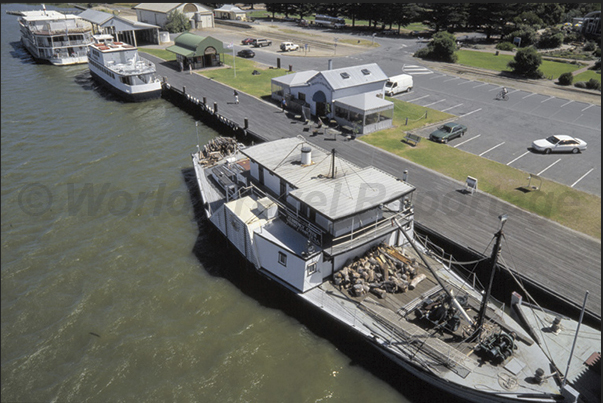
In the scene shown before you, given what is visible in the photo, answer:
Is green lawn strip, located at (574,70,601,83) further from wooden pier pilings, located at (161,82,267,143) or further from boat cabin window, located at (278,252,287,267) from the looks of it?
boat cabin window, located at (278,252,287,267)

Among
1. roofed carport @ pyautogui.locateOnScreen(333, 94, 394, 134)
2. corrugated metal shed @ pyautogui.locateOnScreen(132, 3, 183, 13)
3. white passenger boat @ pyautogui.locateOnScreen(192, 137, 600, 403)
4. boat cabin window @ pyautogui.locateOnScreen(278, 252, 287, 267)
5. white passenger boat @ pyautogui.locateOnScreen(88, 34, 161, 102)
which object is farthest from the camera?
corrugated metal shed @ pyautogui.locateOnScreen(132, 3, 183, 13)

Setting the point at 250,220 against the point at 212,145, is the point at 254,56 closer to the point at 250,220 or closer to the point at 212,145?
the point at 212,145

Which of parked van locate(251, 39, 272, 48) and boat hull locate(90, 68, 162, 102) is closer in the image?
boat hull locate(90, 68, 162, 102)

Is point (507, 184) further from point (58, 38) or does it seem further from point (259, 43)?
point (58, 38)

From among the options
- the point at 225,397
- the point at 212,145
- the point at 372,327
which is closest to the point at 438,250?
the point at 372,327

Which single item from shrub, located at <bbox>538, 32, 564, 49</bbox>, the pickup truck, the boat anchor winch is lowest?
the boat anchor winch

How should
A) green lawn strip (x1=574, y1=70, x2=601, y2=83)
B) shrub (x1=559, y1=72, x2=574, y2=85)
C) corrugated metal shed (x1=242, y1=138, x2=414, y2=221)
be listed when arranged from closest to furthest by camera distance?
1. corrugated metal shed (x1=242, y1=138, x2=414, y2=221)
2. shrub (x1=559, y1=72, x2=574, y2=85)
3. green lawn strip (x1=574, y1=70, x2=601, y2=83)

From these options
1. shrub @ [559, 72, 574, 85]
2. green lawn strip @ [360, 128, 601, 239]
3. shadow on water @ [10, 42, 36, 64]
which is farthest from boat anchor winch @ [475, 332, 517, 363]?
shadow on water @ [10, 42, 36, 64]
